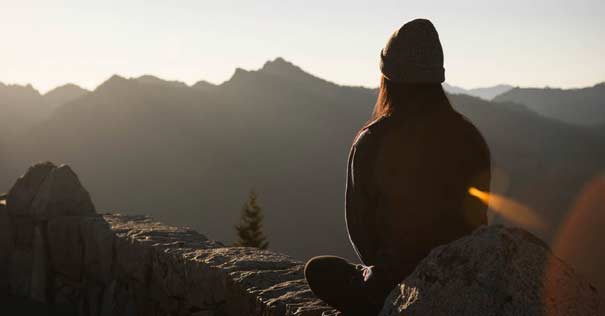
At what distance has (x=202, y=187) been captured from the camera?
11194 cm

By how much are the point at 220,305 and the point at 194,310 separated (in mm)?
355

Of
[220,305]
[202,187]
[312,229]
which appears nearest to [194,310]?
[220,305]

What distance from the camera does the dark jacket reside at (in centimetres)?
276

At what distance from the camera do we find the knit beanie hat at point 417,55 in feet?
9.51

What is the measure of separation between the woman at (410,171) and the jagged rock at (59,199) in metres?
5.16

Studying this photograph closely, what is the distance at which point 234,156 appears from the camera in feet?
395

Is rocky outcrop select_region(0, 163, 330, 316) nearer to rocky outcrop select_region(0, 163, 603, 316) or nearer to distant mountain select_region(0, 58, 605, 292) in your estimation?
rocky outcrop select_region(0, 163, 603, 316)

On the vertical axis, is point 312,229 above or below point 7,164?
below

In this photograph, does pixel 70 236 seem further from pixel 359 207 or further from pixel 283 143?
pixel 283 143

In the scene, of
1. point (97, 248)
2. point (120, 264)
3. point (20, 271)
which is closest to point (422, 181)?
point (120, 264)

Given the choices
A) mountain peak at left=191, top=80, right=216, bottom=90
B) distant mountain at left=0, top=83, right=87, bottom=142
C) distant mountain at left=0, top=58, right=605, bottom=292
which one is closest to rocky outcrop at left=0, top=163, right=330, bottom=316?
distant mountain at left=0, top=58, right=605, bottom=292

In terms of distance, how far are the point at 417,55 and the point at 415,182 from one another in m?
0.60

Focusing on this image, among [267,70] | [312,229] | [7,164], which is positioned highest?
[267,70]

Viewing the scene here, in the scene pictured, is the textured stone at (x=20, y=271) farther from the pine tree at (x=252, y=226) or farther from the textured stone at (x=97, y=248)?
the pine tree at (x=252, y=226)
